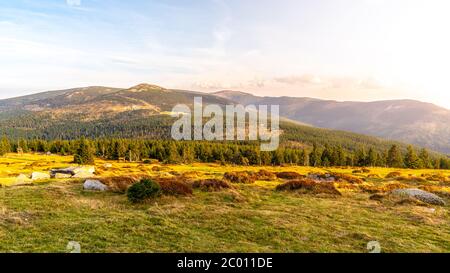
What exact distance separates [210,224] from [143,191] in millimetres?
8873

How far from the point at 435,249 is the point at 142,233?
15308 millimetres

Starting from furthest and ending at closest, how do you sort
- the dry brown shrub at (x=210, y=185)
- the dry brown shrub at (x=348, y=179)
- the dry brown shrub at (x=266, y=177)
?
the dry brown shrub at (x=266, y=177) → the dry brown shrub at (x=348, y=179) → the dry brown shrub at (x=210, y=185)

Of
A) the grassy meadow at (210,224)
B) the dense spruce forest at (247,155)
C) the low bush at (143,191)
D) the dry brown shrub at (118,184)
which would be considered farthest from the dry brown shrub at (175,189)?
the dense spruce forest at (247,155)

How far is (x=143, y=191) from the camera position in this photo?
25422mm

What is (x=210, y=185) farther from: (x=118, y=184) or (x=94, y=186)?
(x=94, y=186)

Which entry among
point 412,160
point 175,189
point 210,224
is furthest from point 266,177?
point 412,160

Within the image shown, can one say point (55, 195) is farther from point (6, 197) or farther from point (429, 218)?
point (429, 218)

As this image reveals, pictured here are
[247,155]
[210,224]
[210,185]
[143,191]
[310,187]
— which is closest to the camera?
[210,224]

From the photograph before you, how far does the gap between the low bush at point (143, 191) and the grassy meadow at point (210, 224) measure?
1.90 ft

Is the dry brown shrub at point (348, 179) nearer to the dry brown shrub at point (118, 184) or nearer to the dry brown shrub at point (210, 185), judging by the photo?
the dry brown shrub at point (210, 185)

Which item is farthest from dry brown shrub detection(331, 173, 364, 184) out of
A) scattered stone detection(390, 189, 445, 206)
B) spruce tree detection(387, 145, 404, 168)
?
spruce tree detection(387, 145, 404, 168)

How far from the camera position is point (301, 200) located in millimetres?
28656

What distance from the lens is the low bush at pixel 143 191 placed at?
2522 centimetres

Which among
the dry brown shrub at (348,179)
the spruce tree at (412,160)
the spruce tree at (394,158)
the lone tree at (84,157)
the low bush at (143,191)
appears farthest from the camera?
the spruce tree at (394,158)
